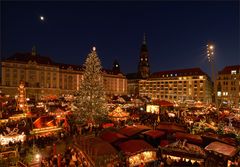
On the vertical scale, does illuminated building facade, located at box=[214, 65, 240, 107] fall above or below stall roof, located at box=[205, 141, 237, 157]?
above

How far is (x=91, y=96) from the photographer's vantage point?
68.8 feet

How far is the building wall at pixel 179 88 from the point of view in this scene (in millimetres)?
67812

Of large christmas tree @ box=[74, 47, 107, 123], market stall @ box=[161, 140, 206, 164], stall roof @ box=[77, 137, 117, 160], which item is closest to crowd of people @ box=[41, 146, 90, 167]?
stall roof @ box=[77, 137, 117, 160]

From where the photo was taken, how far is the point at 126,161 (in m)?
10.1

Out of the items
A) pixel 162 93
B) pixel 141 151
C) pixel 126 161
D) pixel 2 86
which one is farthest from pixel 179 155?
A: pixel 162 93

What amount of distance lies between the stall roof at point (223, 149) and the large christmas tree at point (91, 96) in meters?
12.3

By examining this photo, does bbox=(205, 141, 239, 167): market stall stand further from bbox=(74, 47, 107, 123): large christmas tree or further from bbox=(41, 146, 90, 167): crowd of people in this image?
bbox=(74, 47, 107, 123): large christmas tree

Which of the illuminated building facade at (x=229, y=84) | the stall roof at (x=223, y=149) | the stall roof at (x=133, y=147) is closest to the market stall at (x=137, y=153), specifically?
the stall roof at (x=133, y=147)

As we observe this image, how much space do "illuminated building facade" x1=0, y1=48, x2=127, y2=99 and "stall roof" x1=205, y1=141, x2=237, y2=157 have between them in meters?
47.2

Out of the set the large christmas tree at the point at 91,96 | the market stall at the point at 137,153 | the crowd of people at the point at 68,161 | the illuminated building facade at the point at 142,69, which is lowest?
the crowd of people at the point at 68,161

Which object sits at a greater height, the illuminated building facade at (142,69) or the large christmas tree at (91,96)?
the illuminated building facade at (142,69)

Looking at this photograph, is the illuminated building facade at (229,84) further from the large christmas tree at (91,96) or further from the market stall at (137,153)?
the market stall at (137,153)

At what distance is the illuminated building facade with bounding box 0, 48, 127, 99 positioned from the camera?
176 feet

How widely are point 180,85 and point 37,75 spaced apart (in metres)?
49.3
